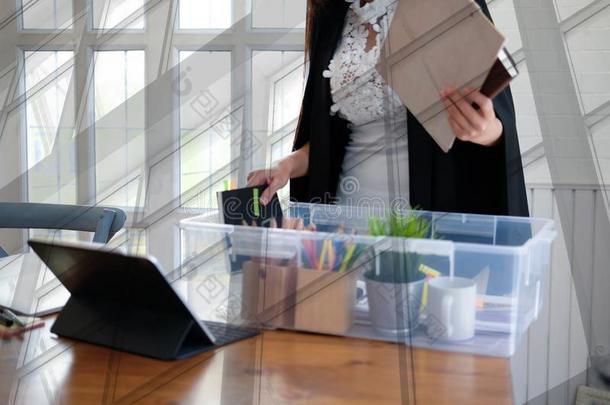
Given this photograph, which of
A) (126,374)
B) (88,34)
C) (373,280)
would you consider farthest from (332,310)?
(88,34)

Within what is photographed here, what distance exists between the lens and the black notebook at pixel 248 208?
60cm

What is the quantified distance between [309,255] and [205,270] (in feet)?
0.38

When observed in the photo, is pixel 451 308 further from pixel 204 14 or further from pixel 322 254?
pixel 204 14

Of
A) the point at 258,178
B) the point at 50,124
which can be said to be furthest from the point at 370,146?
the point at 50,124

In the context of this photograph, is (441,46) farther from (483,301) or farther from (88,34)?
(88,34)

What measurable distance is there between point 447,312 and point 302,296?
11cm

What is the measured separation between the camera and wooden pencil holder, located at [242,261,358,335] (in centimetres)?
48

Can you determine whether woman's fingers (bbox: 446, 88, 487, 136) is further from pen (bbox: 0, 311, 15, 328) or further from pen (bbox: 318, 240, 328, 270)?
pen (bbox: 0, 311, 15, 328)

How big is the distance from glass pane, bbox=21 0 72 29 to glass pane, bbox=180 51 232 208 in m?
0.25

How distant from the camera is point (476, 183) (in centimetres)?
92

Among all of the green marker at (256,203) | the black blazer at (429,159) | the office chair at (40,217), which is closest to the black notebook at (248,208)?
the green marker at (256,203)

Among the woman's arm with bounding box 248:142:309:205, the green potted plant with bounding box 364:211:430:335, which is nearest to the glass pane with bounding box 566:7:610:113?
the woman's arm with bounding box 248:142:309:205

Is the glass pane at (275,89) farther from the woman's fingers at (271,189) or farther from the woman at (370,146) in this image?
the woman's fingers at (271,189)

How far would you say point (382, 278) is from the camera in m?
0.47
